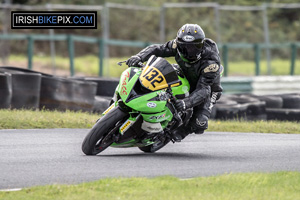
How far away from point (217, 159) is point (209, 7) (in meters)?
11.4

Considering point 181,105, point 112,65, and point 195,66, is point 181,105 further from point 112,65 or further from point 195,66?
point 112,65

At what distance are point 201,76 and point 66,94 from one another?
4405mm

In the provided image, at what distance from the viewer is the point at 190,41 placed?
703cm

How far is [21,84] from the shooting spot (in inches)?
416

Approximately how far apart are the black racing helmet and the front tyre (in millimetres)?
1083

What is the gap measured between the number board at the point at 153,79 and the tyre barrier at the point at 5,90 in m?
4.02

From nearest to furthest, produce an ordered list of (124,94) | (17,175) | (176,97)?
(17,175) → (124,94) → (176,97)

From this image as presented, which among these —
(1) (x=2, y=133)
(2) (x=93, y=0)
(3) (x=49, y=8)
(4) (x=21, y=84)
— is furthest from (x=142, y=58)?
(2) (x=93, y=0)

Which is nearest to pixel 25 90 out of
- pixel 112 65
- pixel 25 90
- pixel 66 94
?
pixel 25 90

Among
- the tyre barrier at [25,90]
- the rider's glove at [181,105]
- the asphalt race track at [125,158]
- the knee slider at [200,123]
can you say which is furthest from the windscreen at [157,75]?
the tyre barrier at [25,90]

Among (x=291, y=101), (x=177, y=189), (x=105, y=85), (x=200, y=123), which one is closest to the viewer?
(x=177, y=189)

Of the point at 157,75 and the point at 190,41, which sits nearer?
the point at 157,75

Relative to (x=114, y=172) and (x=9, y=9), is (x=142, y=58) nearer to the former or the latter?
(x=114, y=172)

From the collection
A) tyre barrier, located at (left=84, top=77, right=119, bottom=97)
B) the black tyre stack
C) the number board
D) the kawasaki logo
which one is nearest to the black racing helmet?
the kawasaki logo
